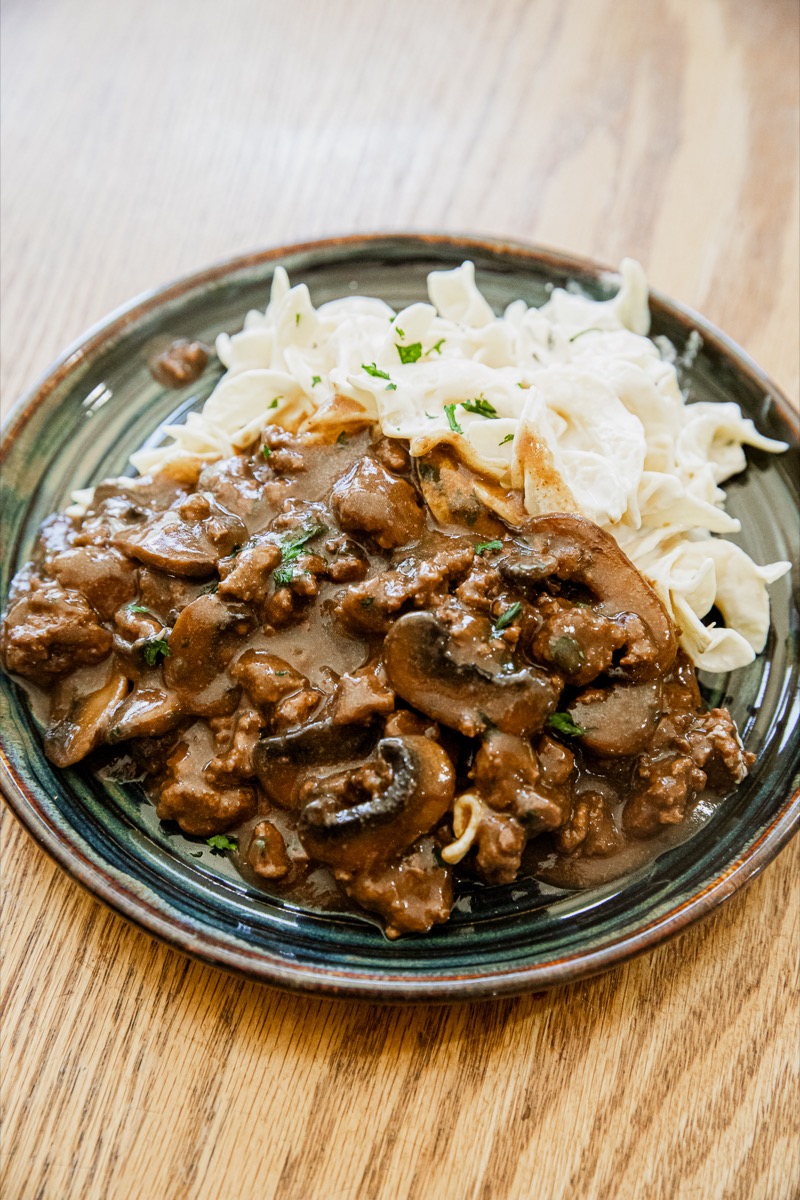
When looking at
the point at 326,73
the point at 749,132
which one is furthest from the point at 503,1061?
the point at 326,73

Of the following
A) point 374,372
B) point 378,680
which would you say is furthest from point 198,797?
point 374,372

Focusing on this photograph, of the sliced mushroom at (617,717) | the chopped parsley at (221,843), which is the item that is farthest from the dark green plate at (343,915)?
the sliced mushroom at (617,717)

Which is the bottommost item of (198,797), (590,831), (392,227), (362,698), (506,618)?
(198,797)

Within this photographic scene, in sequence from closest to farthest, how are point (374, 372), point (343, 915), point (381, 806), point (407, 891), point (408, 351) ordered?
point (381, 806) < point (407, 891) < point (343, 915) < point (374, 372) < point (408, 351)

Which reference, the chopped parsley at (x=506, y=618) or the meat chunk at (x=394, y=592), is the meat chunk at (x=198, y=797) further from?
the chopped parsley at (x=506, y=618)

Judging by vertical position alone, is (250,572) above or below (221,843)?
above

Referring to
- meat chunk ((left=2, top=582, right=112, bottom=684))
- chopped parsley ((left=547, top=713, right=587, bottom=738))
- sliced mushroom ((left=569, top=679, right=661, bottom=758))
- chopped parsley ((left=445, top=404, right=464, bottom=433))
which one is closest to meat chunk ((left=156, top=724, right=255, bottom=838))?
meat chunk ((left=2, top=582, right=112, bottom=684))

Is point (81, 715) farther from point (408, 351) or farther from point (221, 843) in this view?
point (408, 351)
